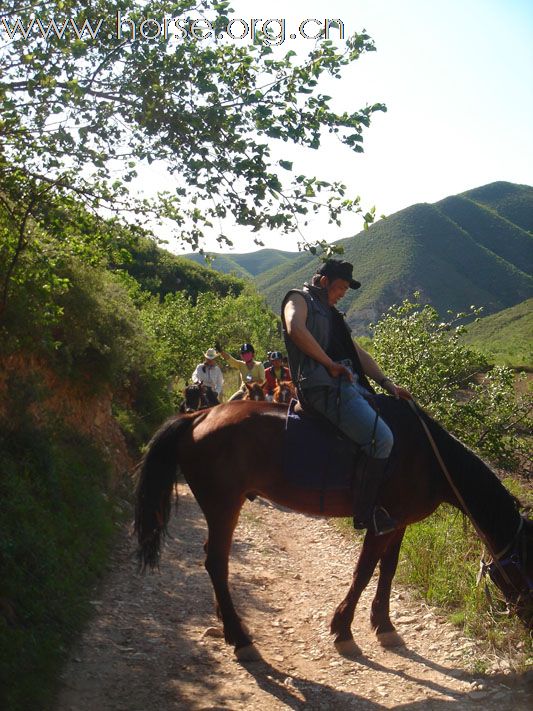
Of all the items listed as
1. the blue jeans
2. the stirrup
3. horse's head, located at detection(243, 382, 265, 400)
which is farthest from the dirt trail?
horse's head, located at detection(243, 382, 265, 400)

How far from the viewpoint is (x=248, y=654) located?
5.07 m

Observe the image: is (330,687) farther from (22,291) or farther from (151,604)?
(22,291)

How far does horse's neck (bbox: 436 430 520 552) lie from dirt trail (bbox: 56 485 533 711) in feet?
2.93

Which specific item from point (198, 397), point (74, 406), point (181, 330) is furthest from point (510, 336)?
point (74, 406)

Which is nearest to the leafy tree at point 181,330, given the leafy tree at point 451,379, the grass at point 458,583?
the leafy tree at point 451,379

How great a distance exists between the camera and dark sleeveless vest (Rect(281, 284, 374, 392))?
5148 millimetres

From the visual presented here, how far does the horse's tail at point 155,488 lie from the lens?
18.0 feet

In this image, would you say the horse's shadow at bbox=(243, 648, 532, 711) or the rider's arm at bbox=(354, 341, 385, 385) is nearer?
the horse's shadow at bbox=(243, 648, 532, 711)

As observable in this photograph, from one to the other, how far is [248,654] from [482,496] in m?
2.13

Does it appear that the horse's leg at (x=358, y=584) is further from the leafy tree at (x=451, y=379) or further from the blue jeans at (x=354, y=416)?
the leafy tree at (x=451, y=379)

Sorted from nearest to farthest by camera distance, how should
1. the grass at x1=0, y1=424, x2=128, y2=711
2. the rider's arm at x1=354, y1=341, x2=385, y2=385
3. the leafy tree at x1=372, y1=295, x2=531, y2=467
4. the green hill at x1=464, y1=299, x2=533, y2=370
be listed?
the grass at x1=0, y1=424, x2=128, y2=711 → the rider's arm at x1=354, y1=341, x2=385, y2=385 → the leafy tree at x1=372, y1=295, x2=531, y2=467 → the green hill at x1=464, y1=299, x2=533, y2=370

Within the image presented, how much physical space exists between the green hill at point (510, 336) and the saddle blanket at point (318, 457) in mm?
16578

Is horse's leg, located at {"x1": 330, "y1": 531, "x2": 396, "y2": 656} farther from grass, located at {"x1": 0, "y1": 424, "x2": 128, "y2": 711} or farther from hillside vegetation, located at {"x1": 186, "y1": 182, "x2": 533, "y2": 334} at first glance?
hillside vegetation, located at {"x1": 186, "y1": 182, "x2": 533, "y2": 334}

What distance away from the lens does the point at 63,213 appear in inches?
250
